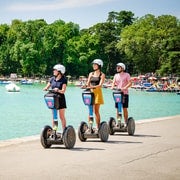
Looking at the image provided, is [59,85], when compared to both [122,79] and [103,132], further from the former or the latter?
[122,79]

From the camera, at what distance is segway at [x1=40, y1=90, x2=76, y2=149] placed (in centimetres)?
1119

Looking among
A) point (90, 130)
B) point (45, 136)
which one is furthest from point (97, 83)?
point (45, 136)

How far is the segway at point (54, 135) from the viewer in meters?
11.2

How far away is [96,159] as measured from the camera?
994cm

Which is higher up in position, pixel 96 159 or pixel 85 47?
pixel 85 47

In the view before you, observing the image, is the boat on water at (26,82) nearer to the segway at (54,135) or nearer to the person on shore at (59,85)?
the person on shore at (59,85)

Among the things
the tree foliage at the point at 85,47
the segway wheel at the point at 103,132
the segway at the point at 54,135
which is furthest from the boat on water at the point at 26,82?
the segway at the point at 54,135

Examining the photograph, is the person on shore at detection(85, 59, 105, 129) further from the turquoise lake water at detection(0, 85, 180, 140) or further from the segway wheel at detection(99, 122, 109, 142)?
the turquoise lake water at detection(0, 85, 180, 140)

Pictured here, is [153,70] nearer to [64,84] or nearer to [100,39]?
[100,39]

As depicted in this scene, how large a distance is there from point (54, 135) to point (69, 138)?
1.08 feet

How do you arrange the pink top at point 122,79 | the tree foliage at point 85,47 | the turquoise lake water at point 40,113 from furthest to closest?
the tree foliage at point 85,47, the turquoise lake water at point 40,113, the pink top at point 122,79

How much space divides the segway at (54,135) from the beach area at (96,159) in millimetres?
152

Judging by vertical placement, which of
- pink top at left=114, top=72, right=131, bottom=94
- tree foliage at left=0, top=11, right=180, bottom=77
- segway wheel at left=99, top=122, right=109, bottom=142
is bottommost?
segway wheel at left=99, top=122, right=109, bottom=142

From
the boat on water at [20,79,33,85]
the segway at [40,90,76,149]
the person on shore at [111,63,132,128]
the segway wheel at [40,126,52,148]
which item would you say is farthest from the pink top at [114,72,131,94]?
the boat on water at [20,79,33,85]
